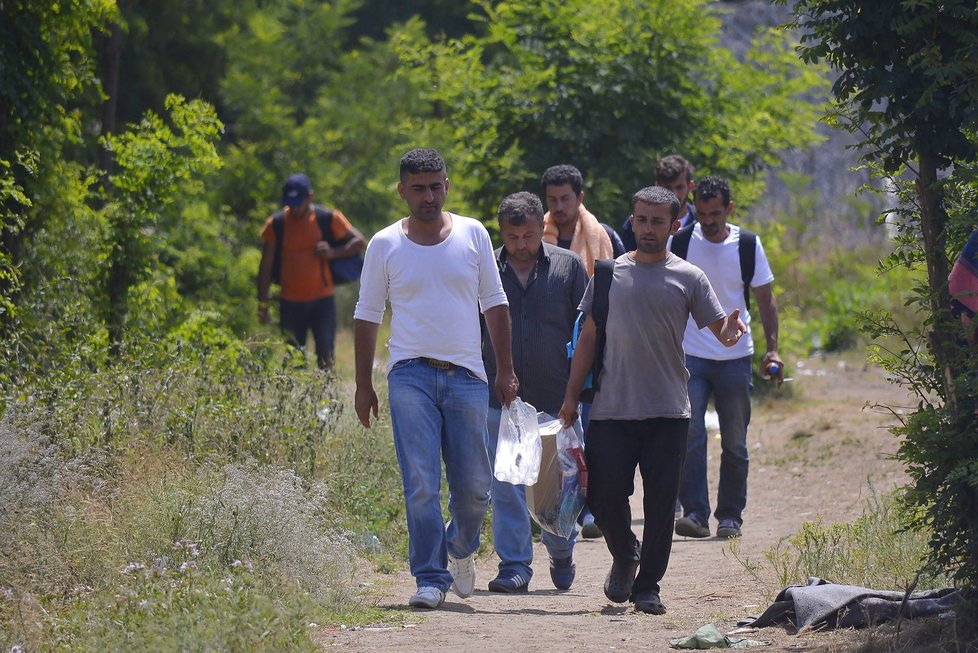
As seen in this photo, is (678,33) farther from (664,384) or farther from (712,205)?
(664,384)

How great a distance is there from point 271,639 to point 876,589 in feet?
8.40

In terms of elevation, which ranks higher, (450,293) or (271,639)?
(450,293)

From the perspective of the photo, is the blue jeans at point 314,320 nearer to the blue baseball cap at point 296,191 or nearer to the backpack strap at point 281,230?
the backpack strap at point 281,230

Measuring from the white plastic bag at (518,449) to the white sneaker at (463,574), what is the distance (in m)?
0.43

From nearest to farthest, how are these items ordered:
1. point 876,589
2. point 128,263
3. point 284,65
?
point 876,589 < point 128,263 < point 284,65

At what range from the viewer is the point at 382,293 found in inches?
254

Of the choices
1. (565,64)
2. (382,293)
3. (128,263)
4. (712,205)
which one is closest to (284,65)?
(565,64)

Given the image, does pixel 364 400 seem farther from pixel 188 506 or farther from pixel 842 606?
pixel 842 606

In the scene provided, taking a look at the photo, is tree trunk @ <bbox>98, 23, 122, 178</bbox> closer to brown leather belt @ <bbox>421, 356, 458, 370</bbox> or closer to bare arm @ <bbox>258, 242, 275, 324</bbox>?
bare arm @ <bbox>258, 242, 275, 324</bbox>

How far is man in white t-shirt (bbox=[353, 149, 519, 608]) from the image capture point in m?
6.37

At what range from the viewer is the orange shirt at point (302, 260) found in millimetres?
12078

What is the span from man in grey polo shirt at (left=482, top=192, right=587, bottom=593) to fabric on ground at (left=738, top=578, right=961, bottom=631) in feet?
5.05

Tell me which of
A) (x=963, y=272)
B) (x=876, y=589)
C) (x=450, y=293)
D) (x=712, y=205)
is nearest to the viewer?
(x=963, y=272)

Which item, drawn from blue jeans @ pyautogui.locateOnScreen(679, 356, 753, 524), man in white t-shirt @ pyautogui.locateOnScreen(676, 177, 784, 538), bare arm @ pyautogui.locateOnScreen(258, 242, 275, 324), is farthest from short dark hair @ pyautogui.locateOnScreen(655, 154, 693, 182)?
bare arm @ pyautogui.locateOnScreen(258, 242, 275, 324)
